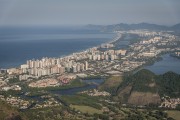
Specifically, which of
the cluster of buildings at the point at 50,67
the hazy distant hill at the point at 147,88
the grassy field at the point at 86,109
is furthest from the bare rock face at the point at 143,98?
the cluster of buildings at the point at 50,67

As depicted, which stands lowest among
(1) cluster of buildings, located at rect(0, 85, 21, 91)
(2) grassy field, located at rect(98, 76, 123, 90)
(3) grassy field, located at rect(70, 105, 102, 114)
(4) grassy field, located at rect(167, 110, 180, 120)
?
(4) grassy field, located at rect(167, 110, 180, 120)

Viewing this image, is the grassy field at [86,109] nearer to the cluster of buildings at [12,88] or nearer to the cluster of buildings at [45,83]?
the cluster of buildings at [12,88]

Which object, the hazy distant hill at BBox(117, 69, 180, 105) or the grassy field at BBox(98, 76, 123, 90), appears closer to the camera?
the hazy distant hill at BBox(117, 69, 180, 105)

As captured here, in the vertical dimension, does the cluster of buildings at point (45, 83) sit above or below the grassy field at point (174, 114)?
above

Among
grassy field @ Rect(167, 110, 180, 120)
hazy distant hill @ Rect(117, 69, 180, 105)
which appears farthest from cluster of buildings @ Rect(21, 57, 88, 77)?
grassy field @ Rect(167, 110, 180, 120)

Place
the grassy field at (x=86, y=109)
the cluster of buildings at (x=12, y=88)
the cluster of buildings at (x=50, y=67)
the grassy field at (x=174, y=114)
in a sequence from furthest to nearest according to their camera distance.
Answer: the cluster of buildings at (x=50, y=67), the cluster of buildings at (x=12, y=88), the grassy field at (x=86, y=109), the grassy field at (x=174, y=114)

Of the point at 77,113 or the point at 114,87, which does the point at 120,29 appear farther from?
the point at 77,113

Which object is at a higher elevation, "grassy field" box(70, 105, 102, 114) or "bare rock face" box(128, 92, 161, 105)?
"bare rock face" box(128, 92, 161, 105)

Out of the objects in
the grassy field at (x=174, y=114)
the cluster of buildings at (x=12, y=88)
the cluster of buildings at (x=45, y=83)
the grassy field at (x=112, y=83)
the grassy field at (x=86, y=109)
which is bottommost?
the grassy field at (x=174, y=114)

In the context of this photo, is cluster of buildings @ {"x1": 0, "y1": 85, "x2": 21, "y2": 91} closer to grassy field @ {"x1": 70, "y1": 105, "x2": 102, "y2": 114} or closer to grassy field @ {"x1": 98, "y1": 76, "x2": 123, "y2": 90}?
grassy field @ {"x1": 98, "y1": 76, "x2": 123, "y2": 90}
